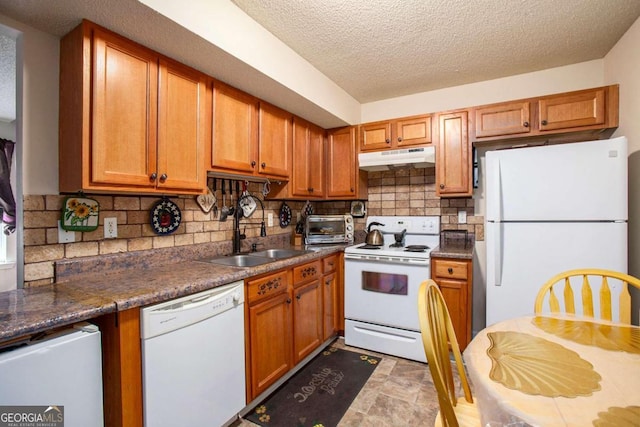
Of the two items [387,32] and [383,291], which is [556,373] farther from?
[387,32]

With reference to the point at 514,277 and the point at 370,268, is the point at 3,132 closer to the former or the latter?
the point at 370,268

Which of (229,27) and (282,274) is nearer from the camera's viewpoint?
(229,27)

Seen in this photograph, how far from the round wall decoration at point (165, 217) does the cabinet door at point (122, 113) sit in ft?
1.08

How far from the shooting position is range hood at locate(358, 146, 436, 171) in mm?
2615

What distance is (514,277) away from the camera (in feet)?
6.66

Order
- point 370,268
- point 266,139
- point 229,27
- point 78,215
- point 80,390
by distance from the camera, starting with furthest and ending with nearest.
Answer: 1. point 370,268
2. point 266,139
3. point 229,27
4. point 78,215
5. point 80,390

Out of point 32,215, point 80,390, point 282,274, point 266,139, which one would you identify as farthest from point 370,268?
point 32,215

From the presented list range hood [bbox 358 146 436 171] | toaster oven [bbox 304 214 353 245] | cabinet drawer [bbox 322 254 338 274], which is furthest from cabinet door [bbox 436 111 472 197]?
cabinet drawer [bbox 322 254 338 274]

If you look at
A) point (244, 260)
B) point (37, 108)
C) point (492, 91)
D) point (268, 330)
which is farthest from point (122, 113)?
point (492, 91)

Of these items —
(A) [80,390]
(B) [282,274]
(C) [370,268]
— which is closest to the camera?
(A) [80,390]

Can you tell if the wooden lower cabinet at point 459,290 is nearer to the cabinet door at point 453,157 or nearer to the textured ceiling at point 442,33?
the cabinet door at point 453,157

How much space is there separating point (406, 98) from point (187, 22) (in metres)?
2.22

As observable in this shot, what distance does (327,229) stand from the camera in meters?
2.89

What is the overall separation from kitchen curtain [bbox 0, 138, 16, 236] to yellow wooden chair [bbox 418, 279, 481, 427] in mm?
1740
